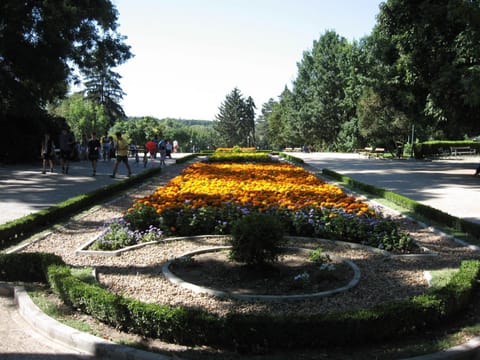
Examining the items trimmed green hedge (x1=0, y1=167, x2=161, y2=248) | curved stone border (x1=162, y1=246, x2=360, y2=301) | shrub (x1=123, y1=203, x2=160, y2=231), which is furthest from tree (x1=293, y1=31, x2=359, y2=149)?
curved stone border (x1=162, y1=246, x2=360, y2=301)

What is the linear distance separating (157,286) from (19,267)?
1724mm

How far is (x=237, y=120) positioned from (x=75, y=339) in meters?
106

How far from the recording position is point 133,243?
750 cm

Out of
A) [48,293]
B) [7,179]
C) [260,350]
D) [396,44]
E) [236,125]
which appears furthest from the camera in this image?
[236,125]

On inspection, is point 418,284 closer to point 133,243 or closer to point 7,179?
point 133,243

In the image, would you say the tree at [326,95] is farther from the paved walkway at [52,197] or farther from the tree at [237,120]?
the paved walkway at [52,197]

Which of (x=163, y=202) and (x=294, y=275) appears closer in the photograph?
(x=294, y=275)

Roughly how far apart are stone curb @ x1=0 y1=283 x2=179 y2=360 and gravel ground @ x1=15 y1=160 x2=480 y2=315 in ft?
3.06

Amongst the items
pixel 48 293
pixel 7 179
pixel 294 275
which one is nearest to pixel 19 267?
pixel 48 293

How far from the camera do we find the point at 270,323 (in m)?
3.89

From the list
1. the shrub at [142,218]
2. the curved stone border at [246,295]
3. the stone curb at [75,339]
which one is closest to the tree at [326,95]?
the shrub at [142,218]

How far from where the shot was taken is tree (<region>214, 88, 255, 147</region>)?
109m

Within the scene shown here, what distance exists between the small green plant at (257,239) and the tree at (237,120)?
103 metres

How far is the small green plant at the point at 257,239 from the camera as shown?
547 centimetres
